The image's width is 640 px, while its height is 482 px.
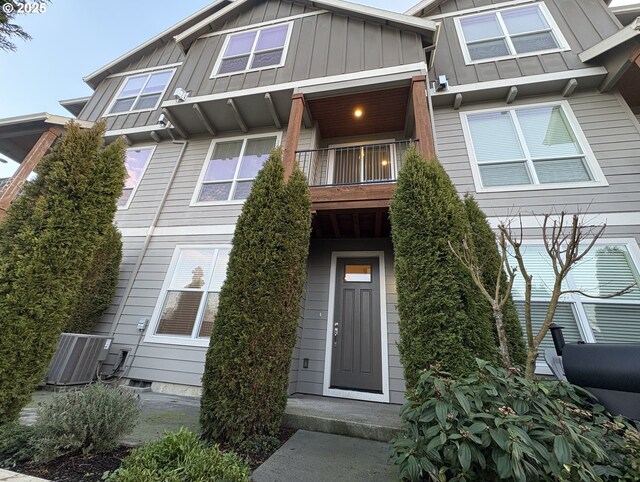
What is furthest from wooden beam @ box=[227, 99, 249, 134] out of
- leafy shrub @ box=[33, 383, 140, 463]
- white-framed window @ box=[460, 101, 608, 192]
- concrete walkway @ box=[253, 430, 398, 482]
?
concrete walkway @ box=[253, 430, 398, 482]

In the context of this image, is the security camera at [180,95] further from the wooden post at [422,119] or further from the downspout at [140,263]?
the wooden post at [422,119]

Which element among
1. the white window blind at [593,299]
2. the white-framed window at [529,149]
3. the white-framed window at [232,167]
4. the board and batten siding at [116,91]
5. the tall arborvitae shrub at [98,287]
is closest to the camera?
the white window blind at [593,299]

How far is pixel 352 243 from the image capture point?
17.9ft

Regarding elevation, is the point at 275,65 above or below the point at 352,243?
above

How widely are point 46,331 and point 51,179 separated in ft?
5.74

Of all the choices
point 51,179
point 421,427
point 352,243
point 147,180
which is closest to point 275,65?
point 147,180

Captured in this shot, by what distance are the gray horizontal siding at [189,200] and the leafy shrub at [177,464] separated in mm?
4257

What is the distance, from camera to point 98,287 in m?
5.17

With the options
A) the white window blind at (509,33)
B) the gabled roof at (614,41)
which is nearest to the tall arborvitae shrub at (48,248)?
the white window blind at (509,33)

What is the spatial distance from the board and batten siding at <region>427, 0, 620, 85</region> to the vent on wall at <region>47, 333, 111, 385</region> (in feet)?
28.7

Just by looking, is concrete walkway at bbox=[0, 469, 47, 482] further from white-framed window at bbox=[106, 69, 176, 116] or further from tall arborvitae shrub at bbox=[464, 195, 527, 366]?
white-framed window at bbox=[106, 69, 176, 116]

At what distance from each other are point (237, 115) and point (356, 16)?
12.4ft

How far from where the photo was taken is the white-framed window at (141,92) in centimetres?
770

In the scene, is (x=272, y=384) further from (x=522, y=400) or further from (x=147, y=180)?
(x=147, y=180)
